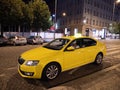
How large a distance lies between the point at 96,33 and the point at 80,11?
11316 mm

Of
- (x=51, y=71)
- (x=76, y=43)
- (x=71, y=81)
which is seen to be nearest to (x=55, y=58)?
(x=51, y=71)

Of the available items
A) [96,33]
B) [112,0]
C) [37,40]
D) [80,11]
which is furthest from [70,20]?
[37,40]

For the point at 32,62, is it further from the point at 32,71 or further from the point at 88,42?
the point at 88,42

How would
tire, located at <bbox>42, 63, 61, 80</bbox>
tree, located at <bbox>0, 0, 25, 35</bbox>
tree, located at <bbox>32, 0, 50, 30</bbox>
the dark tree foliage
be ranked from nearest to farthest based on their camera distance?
tire, located at <bbox>42, 63, 61, 80</bbox> < tree, located at <bbox>0, 0, 25, 35</bbox> < the dark tree foliage < tree, located at <bbox>32, 0, 50, 30</bbox>

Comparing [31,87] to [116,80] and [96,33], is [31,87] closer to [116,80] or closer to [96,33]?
[116,80]

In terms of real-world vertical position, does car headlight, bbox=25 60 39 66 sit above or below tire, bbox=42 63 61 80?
above

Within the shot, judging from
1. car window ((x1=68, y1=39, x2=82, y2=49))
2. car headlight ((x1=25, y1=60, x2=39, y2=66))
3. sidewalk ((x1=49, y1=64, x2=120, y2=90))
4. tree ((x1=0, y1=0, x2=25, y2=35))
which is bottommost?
sidewalk ((x1=49, y1=64, x2=120, y2=90))

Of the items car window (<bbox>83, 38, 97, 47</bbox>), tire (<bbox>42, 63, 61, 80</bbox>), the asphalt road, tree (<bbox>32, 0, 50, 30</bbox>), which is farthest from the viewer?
tree (<bbox>32, 0, 50, 30</bbox>)

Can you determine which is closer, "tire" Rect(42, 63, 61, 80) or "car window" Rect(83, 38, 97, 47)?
"tire" Rect(42, 63, 61, 80)

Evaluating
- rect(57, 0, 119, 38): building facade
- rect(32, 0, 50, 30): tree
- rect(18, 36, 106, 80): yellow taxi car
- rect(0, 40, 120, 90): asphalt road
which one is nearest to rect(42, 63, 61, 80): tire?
rect(18, 36, 106, 80): yellow taxi car

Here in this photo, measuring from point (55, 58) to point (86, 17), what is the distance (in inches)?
1821

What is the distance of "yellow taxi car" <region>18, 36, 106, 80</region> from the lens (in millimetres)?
5344

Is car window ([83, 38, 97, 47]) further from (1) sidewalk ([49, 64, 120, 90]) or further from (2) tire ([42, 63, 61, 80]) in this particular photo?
(2) tire ([42, 63, 61, 80])

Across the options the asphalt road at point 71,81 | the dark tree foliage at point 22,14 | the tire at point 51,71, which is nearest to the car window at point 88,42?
the asphalt road at point 71,81
